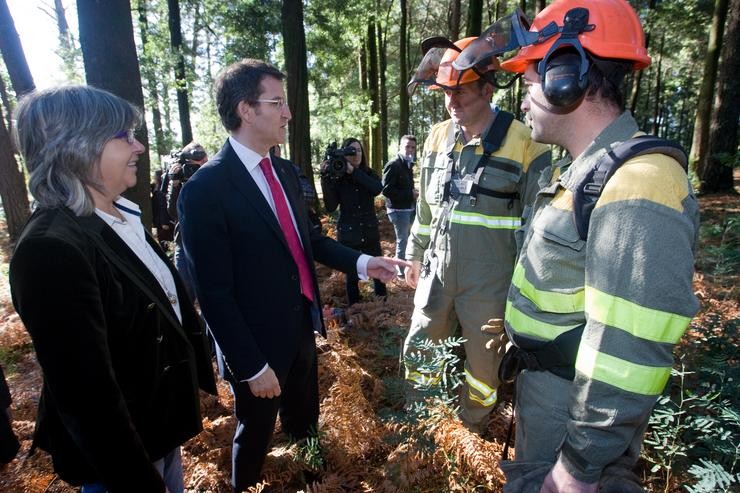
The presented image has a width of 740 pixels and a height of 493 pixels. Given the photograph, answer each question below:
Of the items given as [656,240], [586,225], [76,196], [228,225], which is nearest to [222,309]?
[228,225]

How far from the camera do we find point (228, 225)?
7.22 ft

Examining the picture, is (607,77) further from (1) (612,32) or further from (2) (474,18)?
(2) (474,18)

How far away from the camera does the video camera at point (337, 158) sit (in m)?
5.57

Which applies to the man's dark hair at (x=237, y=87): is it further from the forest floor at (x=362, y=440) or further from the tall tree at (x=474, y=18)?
the tall tree at (x=474, y=18)

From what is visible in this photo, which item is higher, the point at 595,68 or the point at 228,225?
the point at 595,68

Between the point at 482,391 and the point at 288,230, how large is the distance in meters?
1.76

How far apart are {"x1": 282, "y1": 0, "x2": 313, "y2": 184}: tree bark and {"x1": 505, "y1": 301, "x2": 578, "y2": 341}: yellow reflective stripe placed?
7697 mm

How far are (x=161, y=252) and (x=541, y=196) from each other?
1805mm

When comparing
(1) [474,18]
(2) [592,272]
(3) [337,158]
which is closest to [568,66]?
(2) [592,272]

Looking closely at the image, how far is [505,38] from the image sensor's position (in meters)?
1.88

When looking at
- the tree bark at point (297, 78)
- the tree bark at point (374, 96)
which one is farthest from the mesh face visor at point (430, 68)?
the tree bark at point (374, 96)

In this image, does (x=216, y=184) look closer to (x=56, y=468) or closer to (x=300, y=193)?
(x=300, y=193)

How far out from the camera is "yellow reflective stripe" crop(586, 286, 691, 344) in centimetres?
116

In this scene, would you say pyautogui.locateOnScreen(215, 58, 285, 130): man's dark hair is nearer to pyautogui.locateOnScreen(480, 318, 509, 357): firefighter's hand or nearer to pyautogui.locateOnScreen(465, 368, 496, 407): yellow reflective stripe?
pyautogui.locateOnScreen(480, 318, 509, 357): firefighter's hand
